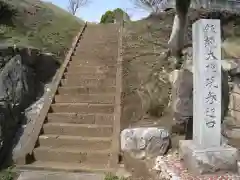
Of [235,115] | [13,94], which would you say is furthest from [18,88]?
[235,115]

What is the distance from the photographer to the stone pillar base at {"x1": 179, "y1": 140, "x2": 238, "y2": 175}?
4.16 metres

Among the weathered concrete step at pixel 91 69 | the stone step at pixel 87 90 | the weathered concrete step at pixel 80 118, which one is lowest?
the weathered concrete step at pixel 80 118

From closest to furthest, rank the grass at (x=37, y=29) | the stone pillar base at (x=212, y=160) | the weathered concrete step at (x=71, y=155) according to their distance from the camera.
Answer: the stone pillar base at (x=212, y=160)
the weathered concrete step at (x=71, y=155)
the grass at (x=37, y=29)

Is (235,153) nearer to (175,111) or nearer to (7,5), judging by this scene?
(175,111)

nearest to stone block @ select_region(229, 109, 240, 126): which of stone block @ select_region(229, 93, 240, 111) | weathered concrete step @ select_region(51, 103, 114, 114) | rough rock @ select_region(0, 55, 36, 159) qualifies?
stone block @ select_region(229, 93, 240, 111)

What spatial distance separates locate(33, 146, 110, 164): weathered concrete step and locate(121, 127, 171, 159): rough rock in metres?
0.61

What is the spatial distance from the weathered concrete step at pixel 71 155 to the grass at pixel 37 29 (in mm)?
3731

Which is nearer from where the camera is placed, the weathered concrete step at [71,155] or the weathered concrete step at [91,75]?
the weathered concrete step at [71,155]

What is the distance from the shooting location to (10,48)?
7.29m

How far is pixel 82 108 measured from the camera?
6648 millimetres

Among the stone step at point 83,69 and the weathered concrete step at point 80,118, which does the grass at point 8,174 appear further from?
the stone step at point 83,69

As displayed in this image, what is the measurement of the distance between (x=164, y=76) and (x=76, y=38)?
14.2 feet

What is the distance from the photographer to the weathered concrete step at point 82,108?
6582 mm

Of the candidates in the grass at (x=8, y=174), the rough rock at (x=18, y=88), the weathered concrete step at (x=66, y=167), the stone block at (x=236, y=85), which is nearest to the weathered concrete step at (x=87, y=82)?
the rough rock at (x=18, y=88)
